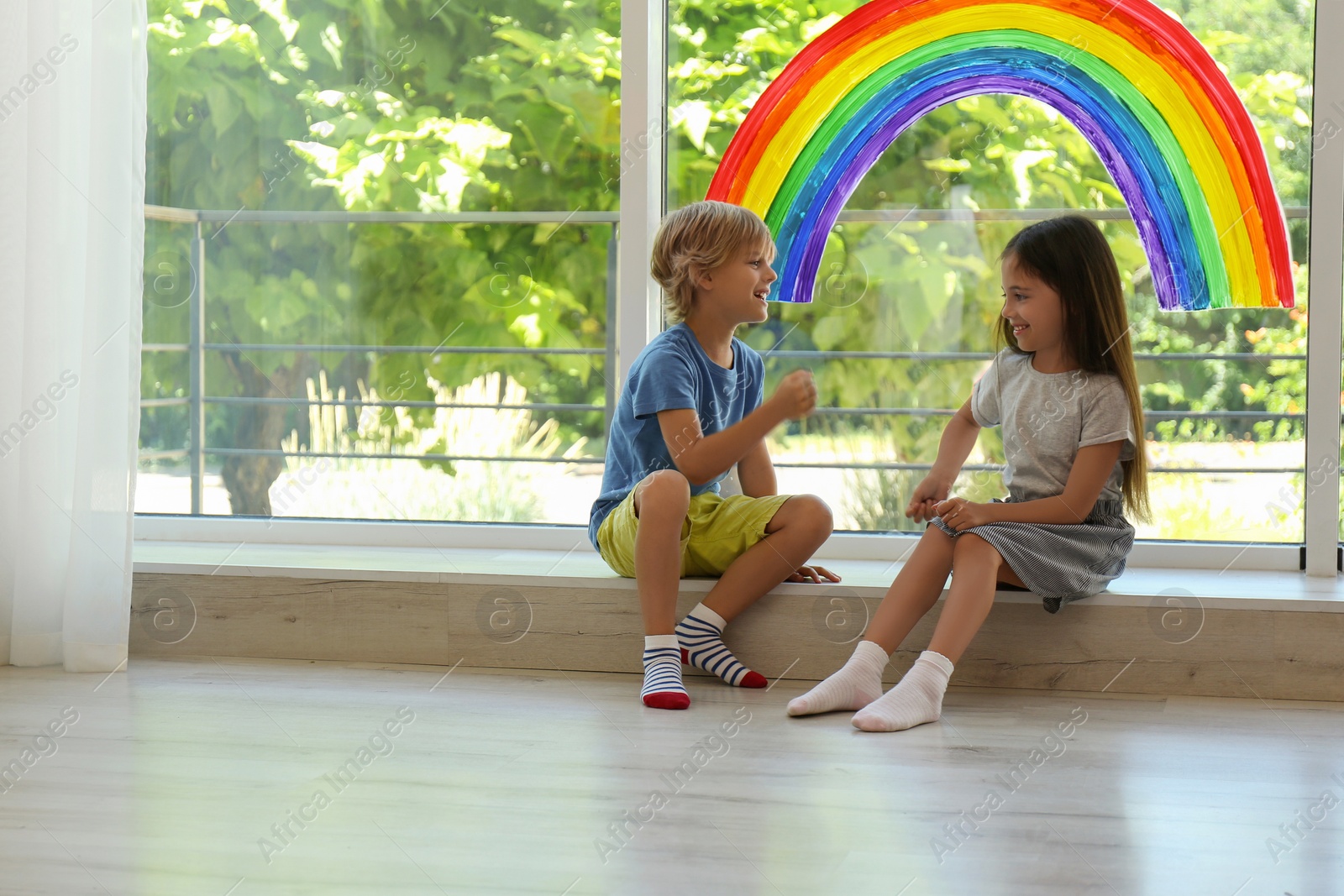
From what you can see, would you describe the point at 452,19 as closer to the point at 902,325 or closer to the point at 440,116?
the point at 440,116

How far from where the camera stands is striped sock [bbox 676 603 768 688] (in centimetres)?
198

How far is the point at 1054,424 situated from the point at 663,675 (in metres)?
0.72

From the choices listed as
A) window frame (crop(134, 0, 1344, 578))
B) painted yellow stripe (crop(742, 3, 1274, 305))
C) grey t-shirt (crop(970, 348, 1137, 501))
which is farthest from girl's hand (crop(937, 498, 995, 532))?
painted yellow stripe (crop(742, 3, 1274, 305))

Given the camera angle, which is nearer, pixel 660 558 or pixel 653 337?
pixel 660 558

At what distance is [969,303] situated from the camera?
2.37 metres

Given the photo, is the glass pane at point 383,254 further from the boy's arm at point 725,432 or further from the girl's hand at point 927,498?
the girl's hand at point 927,498

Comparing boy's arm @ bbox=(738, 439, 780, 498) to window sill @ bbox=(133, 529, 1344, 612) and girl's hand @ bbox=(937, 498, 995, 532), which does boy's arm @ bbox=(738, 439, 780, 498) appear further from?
girl's hand @ bbox=(937, 498, 995, 532)

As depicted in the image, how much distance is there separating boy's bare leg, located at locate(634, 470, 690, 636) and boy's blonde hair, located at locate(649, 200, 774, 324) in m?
0.33

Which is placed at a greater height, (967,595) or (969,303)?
Answer: (969,303)

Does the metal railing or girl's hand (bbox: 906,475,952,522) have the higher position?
the metal railing

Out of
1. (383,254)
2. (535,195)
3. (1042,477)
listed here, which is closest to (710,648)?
(1042,477)

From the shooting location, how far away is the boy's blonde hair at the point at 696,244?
2.06 m

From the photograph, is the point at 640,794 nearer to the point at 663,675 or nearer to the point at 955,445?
the point at 663,675

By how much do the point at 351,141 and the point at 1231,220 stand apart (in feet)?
5.54
